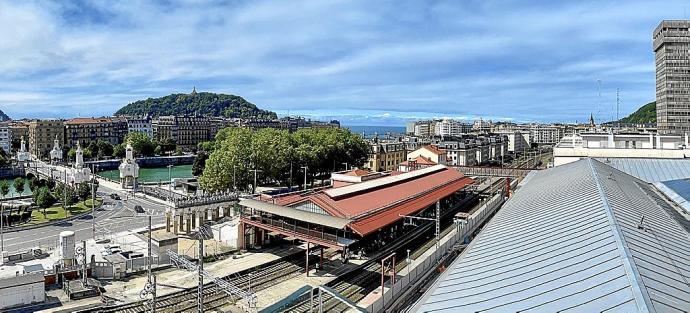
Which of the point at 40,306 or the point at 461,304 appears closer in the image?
the point at 461,304

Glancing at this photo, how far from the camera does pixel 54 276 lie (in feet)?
90.7

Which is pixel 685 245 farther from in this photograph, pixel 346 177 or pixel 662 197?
pixel 346 177

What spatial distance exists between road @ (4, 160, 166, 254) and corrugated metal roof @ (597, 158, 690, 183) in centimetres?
3649

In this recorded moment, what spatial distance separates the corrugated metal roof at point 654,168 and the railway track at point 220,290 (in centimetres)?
2073

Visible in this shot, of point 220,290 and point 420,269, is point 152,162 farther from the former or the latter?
point 420,269

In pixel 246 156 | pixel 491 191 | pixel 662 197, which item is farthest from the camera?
pixel 491 191

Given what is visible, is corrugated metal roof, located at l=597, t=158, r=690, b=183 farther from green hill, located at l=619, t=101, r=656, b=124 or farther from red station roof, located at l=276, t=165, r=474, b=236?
green hill, located at l=619, t=101, r=656, b=124

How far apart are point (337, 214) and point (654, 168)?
2005 centimetres

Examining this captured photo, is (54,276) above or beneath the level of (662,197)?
beneath

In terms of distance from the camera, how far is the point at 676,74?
101 meters

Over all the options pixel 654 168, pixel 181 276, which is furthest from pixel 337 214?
pixel 654 168

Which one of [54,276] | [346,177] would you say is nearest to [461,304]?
[54,276]

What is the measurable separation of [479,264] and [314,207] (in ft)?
71.4

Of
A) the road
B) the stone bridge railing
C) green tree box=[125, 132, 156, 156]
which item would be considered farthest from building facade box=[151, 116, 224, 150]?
the stone bridge railing
